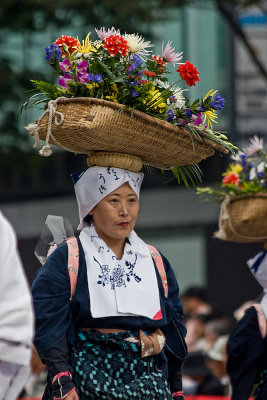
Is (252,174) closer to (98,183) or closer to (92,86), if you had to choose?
(98,183)

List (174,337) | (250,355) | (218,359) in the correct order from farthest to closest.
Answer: (218,359) < (250,355) < (174,337)

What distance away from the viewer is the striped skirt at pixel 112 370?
4.91 meters

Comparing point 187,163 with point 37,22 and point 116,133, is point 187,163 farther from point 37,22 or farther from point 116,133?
point 37,22

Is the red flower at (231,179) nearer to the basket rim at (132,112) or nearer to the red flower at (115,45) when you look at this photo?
the basket rim at (132,112)

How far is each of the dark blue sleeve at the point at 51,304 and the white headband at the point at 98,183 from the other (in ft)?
1.44

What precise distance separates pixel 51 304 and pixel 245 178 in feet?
6.63

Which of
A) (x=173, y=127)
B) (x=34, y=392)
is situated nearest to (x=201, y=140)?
(x=173, y=127)

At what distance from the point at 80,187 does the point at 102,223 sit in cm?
27

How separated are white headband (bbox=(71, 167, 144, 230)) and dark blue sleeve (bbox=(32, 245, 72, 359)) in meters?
0.44

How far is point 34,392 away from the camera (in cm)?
879

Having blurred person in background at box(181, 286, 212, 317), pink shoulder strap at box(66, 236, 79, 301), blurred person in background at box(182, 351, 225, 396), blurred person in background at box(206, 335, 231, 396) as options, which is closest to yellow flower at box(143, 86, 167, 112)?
pink shoulder strap at box(66, 236, 79, 301)

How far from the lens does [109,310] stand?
5.00 metres

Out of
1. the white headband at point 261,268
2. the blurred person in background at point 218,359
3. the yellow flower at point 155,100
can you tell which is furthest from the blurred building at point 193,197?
the yellow flower at point 155,100

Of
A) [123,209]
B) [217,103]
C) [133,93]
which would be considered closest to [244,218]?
[217,103]
